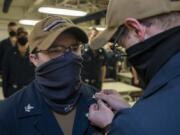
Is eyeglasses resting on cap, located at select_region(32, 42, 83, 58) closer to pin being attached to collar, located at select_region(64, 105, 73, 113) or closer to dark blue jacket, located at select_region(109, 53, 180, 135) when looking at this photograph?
pin being attached to collar, located at select_region(64, 105, 73, 113)

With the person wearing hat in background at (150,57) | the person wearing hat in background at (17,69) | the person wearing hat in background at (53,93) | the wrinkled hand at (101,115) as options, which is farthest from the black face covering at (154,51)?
the person wearing hat in background at (17,69)

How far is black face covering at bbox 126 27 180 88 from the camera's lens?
1148 millimetres

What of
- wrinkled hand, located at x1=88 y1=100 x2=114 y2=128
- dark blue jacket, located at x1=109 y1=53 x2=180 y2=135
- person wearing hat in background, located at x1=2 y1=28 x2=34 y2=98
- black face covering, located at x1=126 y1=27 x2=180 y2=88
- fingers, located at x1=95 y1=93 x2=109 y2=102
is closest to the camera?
dark blue jacket, located at x1=109 y1=53 x2=180 y2=135

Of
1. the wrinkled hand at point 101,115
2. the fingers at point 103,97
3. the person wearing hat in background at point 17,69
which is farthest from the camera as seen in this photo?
the person wearing hat in background at point 17,69

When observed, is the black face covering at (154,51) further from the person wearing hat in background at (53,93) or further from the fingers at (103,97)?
the person wearing hat in background at (53,93)

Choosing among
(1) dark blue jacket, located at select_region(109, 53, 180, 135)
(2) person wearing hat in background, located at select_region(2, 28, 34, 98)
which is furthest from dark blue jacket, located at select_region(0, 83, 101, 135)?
(2) person wearing hat in background, located at select_region(2, 28, 34, 98)

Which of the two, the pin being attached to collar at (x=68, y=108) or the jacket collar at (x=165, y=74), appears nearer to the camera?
the jacket collar at (x=165, y=74)

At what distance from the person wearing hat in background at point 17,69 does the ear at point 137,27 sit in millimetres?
3262

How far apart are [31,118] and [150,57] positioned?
2.26 ft

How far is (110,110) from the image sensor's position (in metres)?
1.46

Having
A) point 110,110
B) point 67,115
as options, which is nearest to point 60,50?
point 67,115

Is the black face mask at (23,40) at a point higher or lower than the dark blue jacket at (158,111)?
lower

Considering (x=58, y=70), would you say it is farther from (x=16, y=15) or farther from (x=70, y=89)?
(x=16, y=15)

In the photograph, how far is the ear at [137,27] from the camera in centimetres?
122
